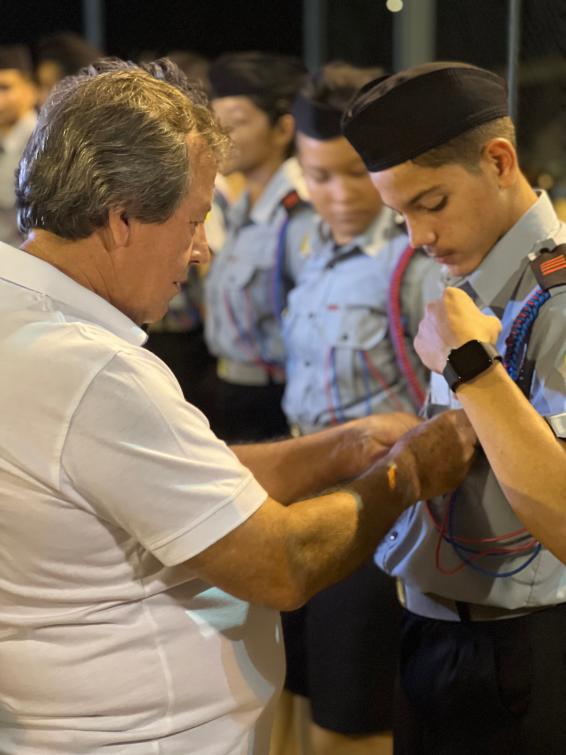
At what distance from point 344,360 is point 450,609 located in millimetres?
1035

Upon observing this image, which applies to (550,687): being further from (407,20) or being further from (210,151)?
(407,20)

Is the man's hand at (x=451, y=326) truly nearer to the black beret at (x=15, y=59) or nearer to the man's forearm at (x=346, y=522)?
the man's forearm at (x=346, y=522)

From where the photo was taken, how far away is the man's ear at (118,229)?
1.36 m

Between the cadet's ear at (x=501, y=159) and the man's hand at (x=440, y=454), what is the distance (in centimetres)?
36

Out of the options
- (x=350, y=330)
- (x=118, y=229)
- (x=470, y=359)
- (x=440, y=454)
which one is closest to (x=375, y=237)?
(x=350, y=330)

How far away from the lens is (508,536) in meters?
1.62

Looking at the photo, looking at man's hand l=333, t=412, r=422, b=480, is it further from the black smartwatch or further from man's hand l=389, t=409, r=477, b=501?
the black smartwatch

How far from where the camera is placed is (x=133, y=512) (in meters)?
1.29

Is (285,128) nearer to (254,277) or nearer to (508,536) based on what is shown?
(254,277)

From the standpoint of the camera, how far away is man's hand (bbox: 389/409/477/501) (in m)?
1.61

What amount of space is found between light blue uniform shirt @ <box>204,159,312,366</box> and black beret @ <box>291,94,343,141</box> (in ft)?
1.57

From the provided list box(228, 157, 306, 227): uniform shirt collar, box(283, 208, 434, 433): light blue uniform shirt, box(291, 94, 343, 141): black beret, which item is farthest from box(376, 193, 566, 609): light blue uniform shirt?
box(228, 157, 306, 227): uniform shirt collar

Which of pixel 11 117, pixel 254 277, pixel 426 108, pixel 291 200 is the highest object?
pixel 426 108

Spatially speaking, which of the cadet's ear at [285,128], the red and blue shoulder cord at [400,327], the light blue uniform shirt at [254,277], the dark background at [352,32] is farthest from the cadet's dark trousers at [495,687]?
the cadet's ear at [285,128]
